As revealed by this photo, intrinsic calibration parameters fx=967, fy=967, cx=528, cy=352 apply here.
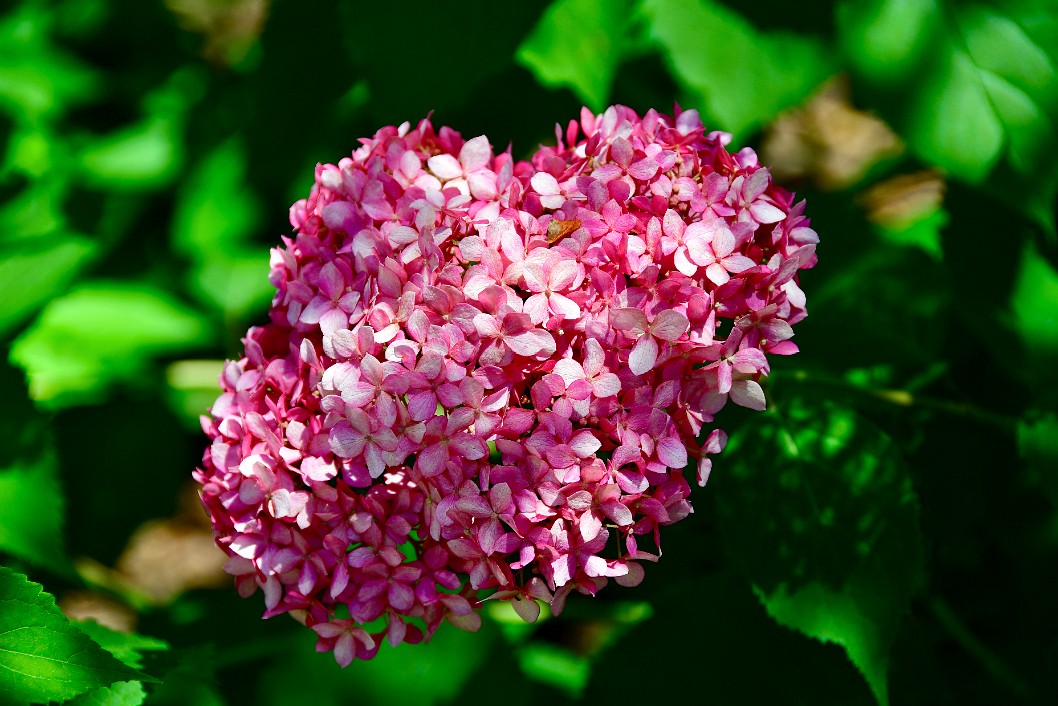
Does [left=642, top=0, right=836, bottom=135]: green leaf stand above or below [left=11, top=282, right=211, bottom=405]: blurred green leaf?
above

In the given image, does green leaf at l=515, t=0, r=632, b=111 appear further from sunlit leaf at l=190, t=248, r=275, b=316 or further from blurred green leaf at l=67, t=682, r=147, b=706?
blurred green leaf at l=67, t=682, r=147, b=706

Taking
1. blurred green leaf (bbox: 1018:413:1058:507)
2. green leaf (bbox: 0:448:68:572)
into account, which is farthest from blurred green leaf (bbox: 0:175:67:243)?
blurred green leaf (bbox: 1018:413:1058:507)

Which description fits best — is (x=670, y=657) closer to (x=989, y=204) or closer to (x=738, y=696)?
(x=738, y=696)

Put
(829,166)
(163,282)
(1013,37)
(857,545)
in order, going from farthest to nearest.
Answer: (829,166) < (163,282) < (1013,37) < (857,545)

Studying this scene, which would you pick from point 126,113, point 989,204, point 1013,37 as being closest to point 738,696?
point 989,204

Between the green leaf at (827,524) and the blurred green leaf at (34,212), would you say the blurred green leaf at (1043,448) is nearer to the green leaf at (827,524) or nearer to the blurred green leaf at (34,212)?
the green leaf at (827,524)

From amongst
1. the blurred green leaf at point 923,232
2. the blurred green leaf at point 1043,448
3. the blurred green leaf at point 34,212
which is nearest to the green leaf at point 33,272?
the blurred green leaf at point 34,212
